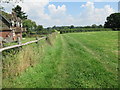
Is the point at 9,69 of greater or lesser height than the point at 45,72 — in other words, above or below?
above

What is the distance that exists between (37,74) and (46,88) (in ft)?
4.09

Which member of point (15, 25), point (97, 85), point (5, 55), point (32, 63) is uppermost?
point (15, 25)

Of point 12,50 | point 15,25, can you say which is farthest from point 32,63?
point 15,25

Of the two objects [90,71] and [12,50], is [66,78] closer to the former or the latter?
[90,71]

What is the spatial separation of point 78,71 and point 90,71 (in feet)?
1.95

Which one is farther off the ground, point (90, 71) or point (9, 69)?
point (9, 69)

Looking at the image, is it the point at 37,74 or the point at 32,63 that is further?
the point at 32,63

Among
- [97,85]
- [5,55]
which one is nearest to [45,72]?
[5,55]

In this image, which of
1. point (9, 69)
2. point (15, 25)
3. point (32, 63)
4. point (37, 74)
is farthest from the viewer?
point (15, 25)

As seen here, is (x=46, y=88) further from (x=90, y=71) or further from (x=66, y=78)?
(x=90, y=71)

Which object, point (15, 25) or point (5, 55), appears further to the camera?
point (15, 25)

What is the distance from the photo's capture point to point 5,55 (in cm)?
414

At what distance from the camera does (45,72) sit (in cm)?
532

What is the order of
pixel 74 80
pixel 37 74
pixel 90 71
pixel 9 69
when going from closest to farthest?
pixel 9 69 → pixel 74 80 → pixel 37 74 → pixel 90 71
